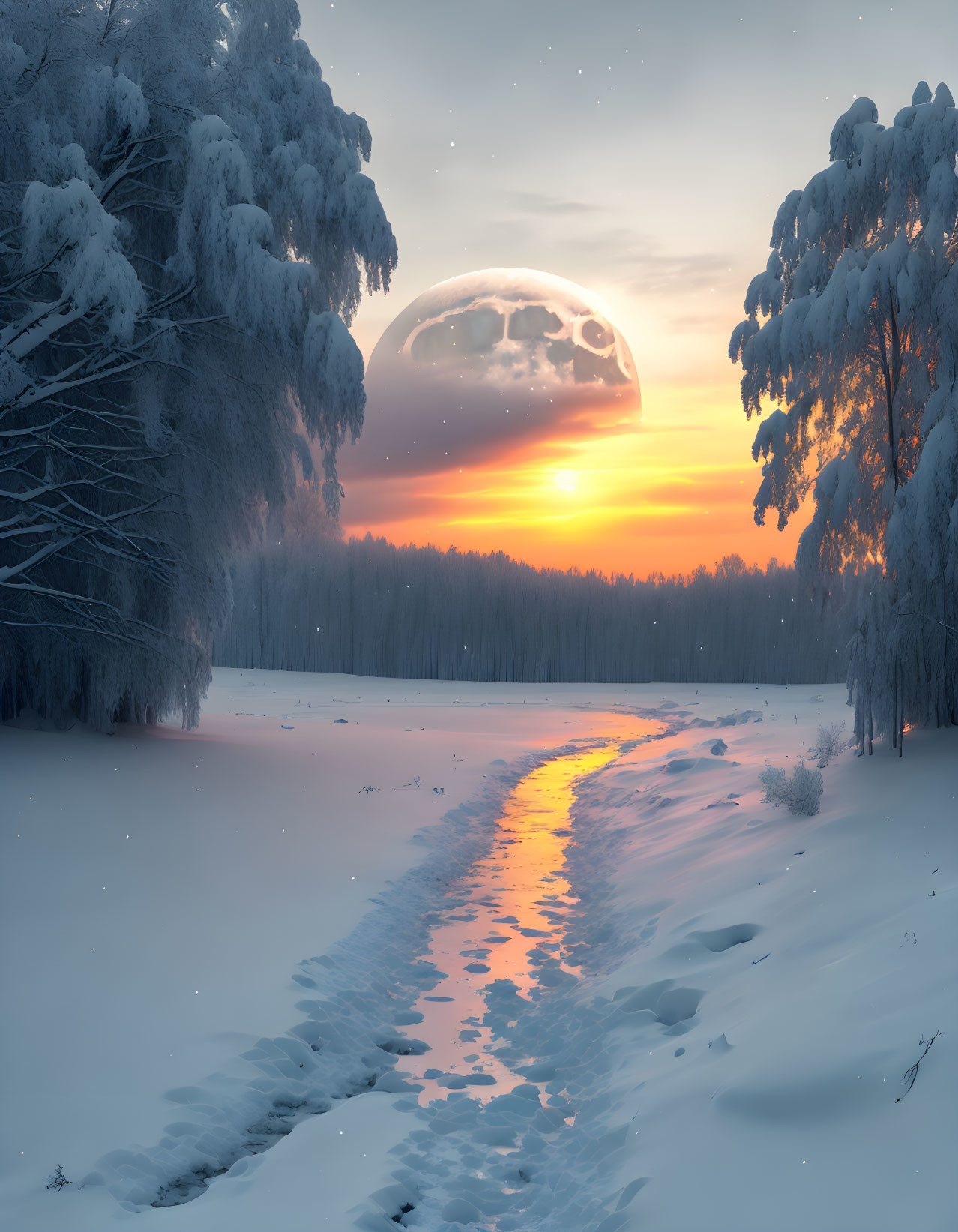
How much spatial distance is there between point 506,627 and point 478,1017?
32.6 meters

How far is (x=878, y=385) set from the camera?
8.65 m

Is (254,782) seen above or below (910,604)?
below

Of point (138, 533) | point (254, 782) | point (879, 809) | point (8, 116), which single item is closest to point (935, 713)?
point (879, 809)

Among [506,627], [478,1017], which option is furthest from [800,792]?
[506,627]

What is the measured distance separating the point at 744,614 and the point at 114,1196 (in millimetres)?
36718

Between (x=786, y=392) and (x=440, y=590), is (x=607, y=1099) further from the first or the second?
(x=440, y=590)

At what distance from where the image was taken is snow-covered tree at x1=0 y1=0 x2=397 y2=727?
345 inches

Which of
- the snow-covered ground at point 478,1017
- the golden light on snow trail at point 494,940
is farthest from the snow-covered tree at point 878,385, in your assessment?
the golden light on snow trail at point 494,940

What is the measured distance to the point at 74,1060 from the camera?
11.9 ft

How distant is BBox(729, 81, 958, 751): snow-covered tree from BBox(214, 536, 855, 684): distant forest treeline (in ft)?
91.6

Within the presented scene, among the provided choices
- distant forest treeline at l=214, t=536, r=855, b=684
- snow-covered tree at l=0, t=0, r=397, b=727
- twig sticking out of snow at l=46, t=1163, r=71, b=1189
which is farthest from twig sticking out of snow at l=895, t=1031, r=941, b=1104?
distant forest treeline at l=214, t=536, r=855, b=684

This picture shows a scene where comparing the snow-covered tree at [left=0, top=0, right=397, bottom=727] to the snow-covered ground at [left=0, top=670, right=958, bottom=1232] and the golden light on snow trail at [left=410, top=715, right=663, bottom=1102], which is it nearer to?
the snow-covered ground at [left=0, top=670, right=958, bottom=1232]

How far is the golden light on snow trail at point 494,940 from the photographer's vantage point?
13.4ft

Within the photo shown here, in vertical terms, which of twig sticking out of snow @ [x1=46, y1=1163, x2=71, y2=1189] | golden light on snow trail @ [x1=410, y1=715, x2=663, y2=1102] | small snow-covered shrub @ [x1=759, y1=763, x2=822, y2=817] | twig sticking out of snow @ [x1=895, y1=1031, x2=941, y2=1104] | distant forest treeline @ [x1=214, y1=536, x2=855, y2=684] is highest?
distant forest treeline @ [x1=214, y1=536, x2=855, y2=684]
